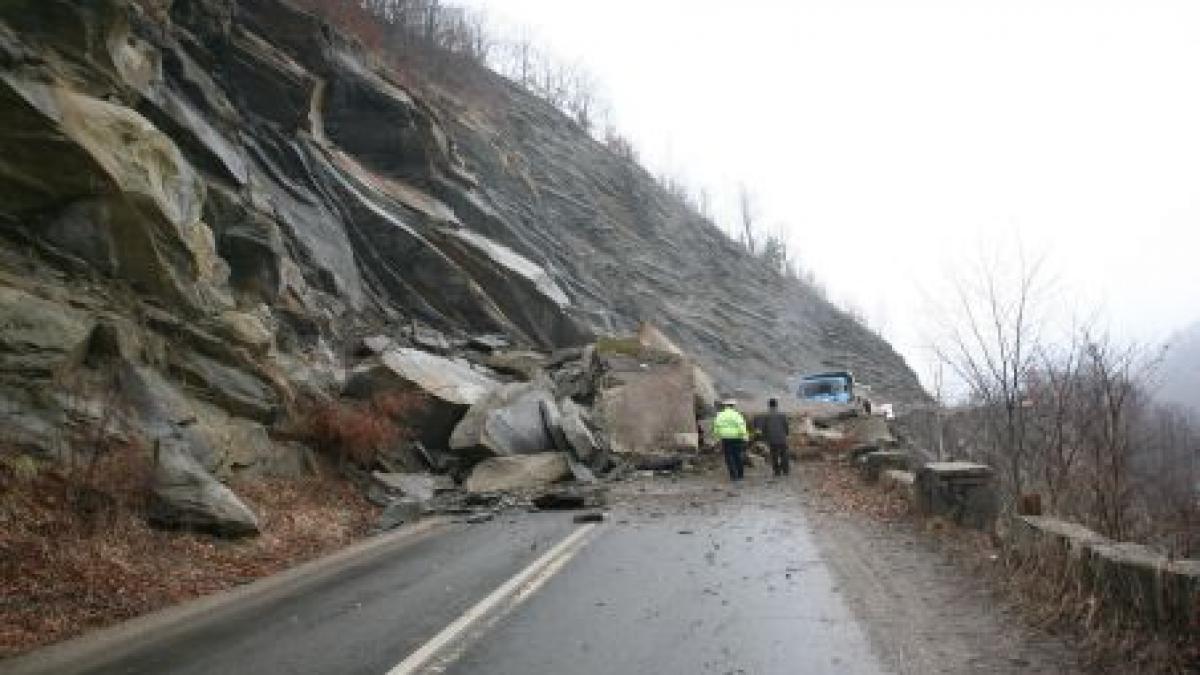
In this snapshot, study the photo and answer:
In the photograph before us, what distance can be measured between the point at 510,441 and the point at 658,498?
13.7 feet

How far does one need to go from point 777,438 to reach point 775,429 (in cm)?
21

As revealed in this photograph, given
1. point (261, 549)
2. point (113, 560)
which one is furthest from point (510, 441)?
point (113, 560)

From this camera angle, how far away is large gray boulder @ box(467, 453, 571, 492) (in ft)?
60.6

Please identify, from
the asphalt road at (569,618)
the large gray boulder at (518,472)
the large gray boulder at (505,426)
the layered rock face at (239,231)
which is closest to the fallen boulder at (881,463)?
the asphalt road at (569,618)

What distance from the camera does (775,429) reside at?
70.1 feet

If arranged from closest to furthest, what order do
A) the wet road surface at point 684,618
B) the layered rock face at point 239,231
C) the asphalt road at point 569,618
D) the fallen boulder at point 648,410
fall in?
the wet road surface at point 684,618 → the asphalt road at point 569,618 → the layered rock face at point 239,231 → the fallen boulder at point 648,410

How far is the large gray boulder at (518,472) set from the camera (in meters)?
18.5

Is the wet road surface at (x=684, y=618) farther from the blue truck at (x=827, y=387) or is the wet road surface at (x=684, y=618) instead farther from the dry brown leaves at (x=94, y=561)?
the blue truck at (x=827, y=387)

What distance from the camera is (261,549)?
11977 millimetres

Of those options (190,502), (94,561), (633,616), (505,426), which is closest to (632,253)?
(505,426)

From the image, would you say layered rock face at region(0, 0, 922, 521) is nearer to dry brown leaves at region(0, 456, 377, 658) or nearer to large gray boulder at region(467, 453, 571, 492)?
dry brown leaves at region(0, 456, 377, 658)

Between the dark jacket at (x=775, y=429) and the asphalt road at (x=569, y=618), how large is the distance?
359 inches

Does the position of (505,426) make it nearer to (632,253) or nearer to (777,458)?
(777,458)

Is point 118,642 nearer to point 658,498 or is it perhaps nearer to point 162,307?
point 162,307
